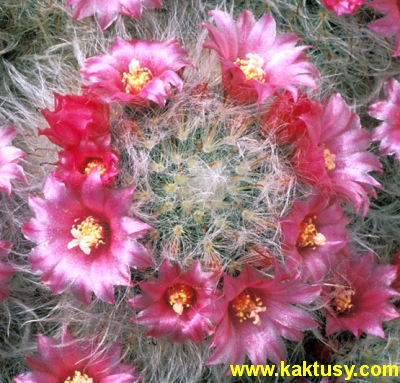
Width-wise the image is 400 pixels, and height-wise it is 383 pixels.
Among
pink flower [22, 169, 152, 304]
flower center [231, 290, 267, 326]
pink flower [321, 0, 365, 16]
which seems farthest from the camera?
pink flower [321, 0, 365, 16]

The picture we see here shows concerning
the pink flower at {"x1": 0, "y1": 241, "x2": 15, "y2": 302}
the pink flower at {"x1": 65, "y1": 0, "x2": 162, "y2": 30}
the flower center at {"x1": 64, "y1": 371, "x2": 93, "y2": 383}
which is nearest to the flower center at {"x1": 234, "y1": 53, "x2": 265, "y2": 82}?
the pink flower at {"x1": 65, "y1": 0, "x2": 162, "y2": 30}

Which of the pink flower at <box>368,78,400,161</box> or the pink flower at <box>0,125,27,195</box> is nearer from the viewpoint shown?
the pink flower at <box>0,125,27,195</box>

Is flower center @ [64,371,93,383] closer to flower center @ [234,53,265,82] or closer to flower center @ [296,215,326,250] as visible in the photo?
flower center @ [296,215,326,250]

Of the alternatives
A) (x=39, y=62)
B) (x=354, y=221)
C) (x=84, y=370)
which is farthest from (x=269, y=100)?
(x=84, y=370)

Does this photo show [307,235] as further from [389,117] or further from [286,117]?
[389,117]

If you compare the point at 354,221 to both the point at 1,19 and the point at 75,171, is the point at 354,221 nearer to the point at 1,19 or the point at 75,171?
the point at 75,171

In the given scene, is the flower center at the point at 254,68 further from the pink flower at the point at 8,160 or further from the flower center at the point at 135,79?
the pink flower at the point at 8,160

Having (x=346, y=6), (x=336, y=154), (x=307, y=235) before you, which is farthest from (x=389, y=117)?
(x=307, y=235)
